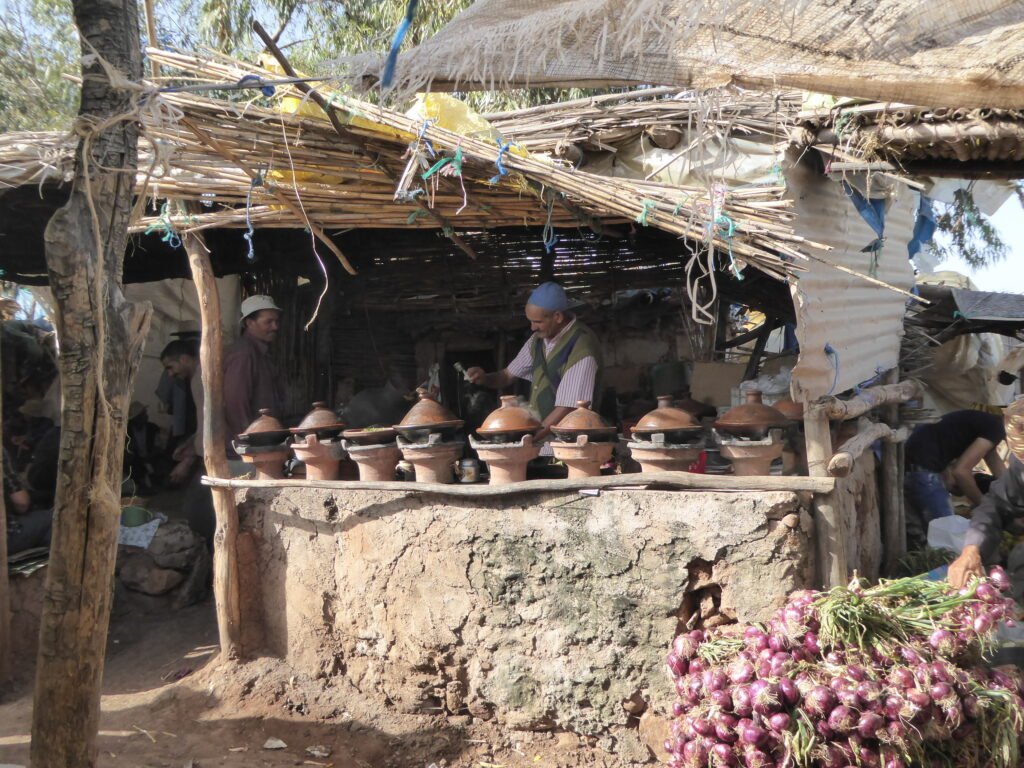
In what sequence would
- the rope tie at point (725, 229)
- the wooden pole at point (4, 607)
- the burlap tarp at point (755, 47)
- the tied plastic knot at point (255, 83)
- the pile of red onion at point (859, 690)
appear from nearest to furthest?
the burlap tarp at point (755, 47), the tied plastic knot at point (255, 83), the pile of red onion at point (859, 690), the rope tie at point (725, 229), the wooden pole at point (4, 607)

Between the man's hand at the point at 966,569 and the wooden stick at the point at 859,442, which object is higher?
the wooden stick at the point at 859,442

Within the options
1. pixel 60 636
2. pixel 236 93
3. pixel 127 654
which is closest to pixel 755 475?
pixel 60 636

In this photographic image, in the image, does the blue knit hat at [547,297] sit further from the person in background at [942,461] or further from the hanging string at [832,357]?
the person in background at [942,461]

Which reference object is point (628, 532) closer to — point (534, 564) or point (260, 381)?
point (534, 564)

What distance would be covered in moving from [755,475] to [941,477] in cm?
363

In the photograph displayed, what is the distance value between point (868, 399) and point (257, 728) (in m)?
3.64

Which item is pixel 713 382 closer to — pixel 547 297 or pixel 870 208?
pixel 547 297

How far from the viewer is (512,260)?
6.45 m

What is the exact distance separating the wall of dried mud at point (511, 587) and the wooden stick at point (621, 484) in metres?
0.05

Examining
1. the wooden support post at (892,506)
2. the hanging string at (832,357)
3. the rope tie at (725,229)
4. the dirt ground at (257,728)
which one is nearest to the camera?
the rope tie at (725,229)

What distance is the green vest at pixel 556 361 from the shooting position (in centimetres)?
498

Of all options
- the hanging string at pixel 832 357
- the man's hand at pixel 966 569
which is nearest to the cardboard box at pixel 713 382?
the hanging string at pixel 832 357

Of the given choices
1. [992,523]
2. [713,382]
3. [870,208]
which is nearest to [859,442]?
[992,523]

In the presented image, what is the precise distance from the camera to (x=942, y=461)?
6.84 m
